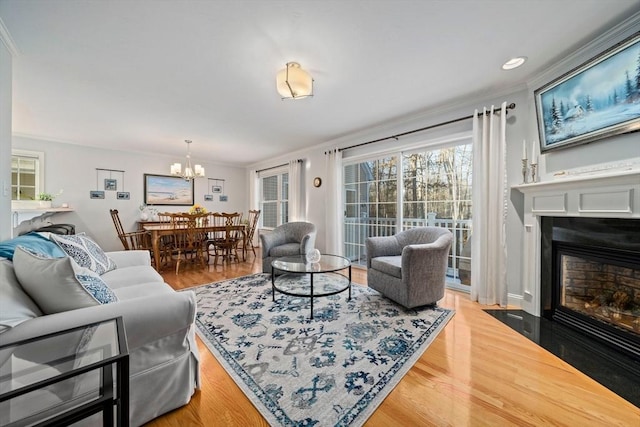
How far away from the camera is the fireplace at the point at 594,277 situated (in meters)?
1.79

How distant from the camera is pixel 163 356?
49.4 inches

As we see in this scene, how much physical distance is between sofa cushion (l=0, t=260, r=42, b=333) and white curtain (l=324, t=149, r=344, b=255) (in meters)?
3.68

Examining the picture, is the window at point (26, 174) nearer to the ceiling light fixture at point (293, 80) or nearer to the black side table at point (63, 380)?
the ceiling light fixture at point (293, 80)

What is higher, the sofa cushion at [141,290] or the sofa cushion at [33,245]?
the sofa cushion at [33,245]

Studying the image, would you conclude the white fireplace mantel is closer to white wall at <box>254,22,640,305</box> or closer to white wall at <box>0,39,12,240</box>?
white wall at <box>254,22,640,305</box>

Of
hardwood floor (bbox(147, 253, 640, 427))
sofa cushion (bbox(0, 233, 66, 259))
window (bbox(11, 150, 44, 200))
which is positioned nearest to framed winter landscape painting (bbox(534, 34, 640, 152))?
hardwood floor (bbox(147, 253, 640, 427))

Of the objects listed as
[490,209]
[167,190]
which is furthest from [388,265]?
[167,190]

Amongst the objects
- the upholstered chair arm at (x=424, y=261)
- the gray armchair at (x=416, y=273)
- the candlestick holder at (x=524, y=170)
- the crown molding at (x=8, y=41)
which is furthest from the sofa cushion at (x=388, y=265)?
the crown molding at (x=8, y=41)

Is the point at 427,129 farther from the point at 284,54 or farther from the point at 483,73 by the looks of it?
the point at 284,54

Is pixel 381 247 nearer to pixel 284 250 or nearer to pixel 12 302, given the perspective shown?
pixel 284 250

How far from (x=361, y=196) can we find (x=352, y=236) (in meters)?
0.76

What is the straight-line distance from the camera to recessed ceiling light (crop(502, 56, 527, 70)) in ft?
6.94

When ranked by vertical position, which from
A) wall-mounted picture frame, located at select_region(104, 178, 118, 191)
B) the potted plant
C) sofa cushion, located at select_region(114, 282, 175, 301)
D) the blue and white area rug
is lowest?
the blue and white area rug

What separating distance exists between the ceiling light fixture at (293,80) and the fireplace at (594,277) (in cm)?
263
